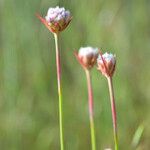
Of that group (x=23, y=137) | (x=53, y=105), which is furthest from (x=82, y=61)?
(x=53, y=105)

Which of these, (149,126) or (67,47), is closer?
(149,126)

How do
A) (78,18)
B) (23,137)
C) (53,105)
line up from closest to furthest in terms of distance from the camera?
(23,137), (53,105), (78,18)

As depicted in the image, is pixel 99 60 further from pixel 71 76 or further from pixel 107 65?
pixel 71 76

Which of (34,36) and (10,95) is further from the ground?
(34,36)

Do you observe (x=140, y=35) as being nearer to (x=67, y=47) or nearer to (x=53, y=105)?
(x=67, y=47)

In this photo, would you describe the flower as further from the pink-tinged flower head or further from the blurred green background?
the blurred green background

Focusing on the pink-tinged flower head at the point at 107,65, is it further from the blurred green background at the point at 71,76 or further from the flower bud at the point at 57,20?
the blurred green background at the point at 71,76

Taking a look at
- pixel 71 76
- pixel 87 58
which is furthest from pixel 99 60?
pixel 71 76

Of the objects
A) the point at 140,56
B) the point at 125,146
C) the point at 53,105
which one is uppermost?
the point at 140,56
